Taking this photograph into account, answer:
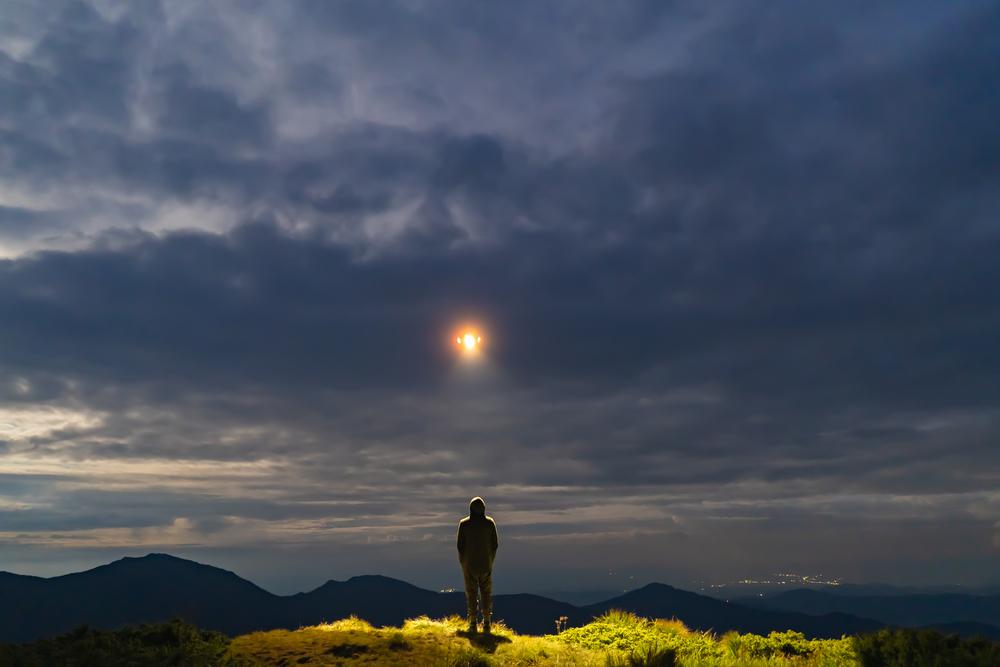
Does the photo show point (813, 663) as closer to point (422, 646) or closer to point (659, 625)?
point (659, 625)

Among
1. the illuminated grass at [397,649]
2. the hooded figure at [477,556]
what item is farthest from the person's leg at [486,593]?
the illuminated grass at [397,649]

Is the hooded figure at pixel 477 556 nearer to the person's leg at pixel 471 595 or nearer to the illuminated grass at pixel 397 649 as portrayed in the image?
the person's leg at pixel 471 595

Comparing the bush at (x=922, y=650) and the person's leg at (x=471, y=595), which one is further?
the person's leg at (x=471, y=595)

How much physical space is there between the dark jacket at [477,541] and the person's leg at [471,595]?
0.25 m

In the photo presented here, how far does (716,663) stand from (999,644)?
18.2ft

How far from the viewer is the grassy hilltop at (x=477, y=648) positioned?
14.4 meters

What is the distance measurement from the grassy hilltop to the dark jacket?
1926mm

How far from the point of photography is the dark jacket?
74.5ft

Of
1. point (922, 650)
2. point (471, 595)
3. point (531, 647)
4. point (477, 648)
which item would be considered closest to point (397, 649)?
point (477, 648)

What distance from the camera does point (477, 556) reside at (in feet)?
74.6

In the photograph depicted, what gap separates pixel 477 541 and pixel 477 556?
45cm

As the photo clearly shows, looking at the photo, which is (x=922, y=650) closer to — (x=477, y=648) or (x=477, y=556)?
(x=477, y=648)

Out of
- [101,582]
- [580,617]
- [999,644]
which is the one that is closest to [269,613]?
[101,582]

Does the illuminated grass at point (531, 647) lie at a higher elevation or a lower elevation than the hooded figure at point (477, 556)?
lower
